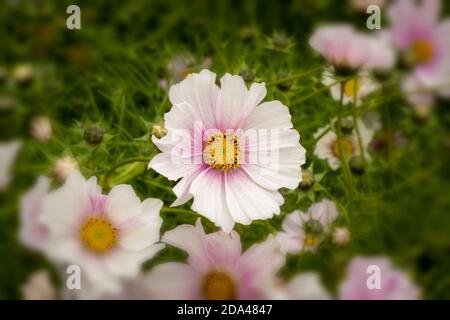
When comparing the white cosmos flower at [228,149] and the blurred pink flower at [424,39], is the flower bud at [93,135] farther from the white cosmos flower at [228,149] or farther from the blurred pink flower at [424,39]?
the blurred pink flower at [424,39]

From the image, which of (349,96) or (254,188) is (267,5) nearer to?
(349,96)

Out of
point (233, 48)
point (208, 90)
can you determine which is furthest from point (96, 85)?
point (208, 90)

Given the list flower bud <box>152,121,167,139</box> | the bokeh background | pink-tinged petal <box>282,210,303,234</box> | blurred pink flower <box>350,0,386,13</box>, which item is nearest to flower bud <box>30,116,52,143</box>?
the bokeh background

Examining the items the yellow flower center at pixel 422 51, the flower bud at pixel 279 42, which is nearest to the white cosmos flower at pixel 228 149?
the flower bud at pixel 279 42

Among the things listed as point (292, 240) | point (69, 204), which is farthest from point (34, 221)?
point (292, 240)

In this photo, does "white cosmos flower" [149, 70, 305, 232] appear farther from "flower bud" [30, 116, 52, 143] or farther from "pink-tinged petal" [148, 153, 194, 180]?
"flower bud" [30, 116, 52, 143]

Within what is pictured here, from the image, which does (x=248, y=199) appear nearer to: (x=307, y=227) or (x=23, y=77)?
(x=307, y=227)
